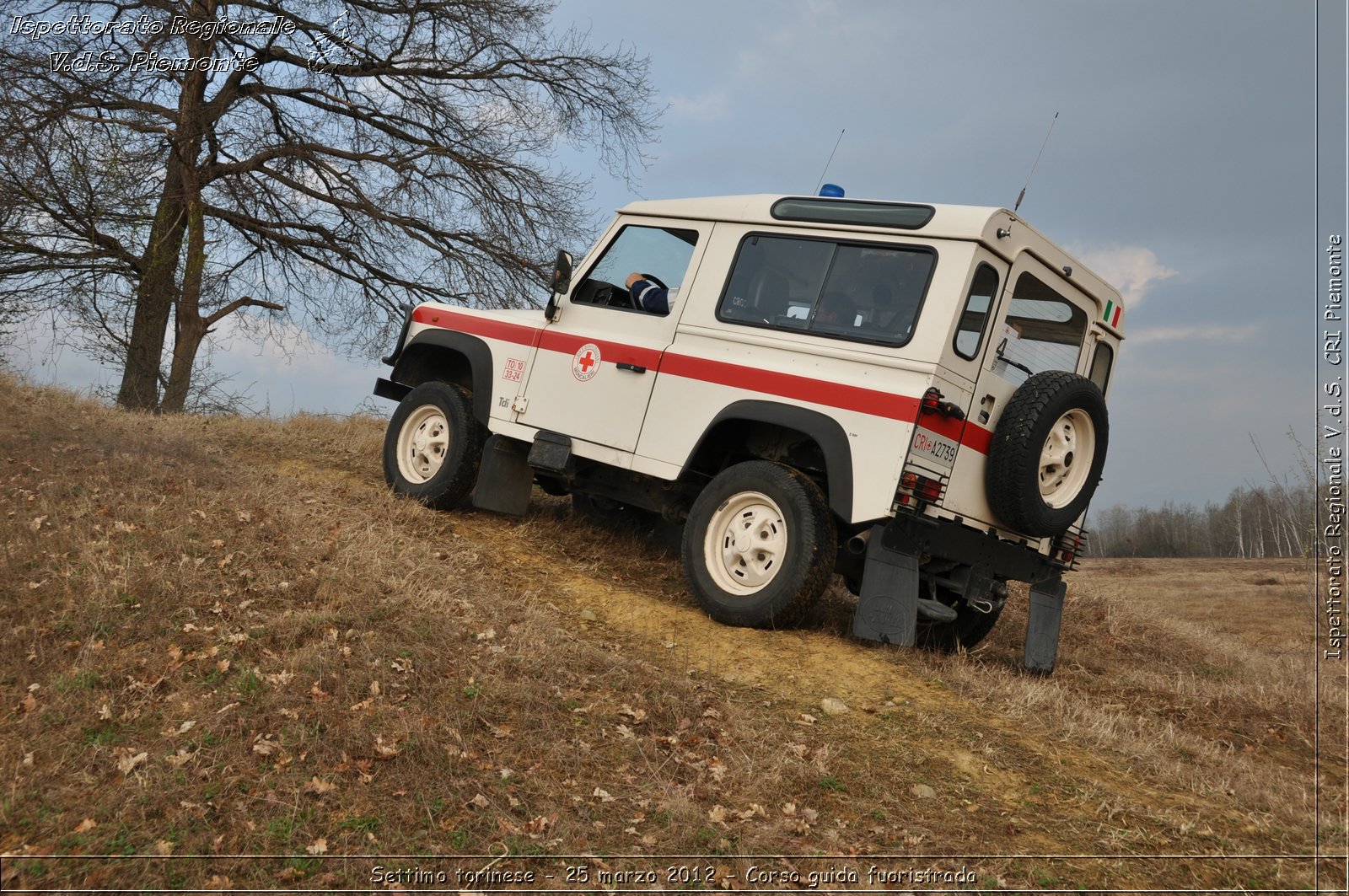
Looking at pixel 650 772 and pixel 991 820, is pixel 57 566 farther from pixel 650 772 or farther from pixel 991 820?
pixel 991 820

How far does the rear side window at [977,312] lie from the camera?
6032 mm

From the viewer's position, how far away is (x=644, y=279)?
25.1 ft

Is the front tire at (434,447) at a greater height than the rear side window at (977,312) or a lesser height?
lesser

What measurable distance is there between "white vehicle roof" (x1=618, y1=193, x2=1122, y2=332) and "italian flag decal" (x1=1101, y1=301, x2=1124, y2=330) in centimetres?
3

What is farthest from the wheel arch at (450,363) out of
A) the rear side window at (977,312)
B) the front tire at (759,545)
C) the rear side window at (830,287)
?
the rear side window at (977,312)

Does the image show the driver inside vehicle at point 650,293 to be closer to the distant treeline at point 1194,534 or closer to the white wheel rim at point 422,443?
the white wheel rim at point 422,443

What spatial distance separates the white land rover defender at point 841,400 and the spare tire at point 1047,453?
13mm

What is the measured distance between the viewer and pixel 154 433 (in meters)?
10.3

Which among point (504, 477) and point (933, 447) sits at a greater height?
point (933, 447)

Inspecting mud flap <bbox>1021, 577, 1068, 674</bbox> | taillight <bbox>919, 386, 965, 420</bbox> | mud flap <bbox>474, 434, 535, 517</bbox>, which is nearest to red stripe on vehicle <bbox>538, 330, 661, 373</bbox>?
mud flap <bbox>474, 434, 535, 517</bbox>

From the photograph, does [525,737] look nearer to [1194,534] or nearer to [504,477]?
[504,477]

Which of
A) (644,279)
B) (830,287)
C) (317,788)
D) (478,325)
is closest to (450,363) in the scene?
(478,325)

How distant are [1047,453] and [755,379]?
1.82 meters

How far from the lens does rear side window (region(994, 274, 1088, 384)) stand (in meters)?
6.33
